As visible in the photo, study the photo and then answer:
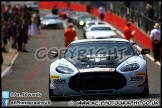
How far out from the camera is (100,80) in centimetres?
1235

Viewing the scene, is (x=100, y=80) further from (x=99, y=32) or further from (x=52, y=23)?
(x=52, y=23)

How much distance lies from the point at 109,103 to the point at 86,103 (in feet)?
1.51

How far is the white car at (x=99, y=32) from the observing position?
3128 centimetres

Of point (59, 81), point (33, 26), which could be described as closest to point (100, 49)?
point (59, 81)

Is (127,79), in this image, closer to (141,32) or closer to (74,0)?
(141,32)

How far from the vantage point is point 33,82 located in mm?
18703

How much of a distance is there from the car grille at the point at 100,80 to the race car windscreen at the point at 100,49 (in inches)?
49.0

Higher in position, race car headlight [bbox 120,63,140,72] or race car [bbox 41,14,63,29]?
race car headlight [bbox 120,63,140,72]

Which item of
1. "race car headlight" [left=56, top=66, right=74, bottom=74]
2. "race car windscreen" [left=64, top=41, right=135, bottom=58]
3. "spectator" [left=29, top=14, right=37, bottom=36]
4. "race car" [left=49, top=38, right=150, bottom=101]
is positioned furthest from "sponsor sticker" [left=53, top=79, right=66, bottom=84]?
"spectator" [left=29, top=14, right=37, bottom=36]

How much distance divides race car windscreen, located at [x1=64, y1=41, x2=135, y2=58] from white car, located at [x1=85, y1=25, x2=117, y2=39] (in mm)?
16862

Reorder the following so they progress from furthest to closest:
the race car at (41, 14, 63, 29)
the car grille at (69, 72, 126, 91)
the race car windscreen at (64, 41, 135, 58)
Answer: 1. the race car at (41, 14, 63, 29)
2. the race car windscreen at (64, 41, 135, 58)
3. the car grille at (69, 72, 126, 91)

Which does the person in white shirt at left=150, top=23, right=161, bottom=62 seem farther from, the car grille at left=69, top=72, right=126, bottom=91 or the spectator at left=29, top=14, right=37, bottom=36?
the spectator at left=29, top=14, right=37, bottom=36

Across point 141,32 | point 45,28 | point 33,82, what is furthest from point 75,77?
point 45,28

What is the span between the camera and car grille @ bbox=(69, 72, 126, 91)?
12.3 metres
